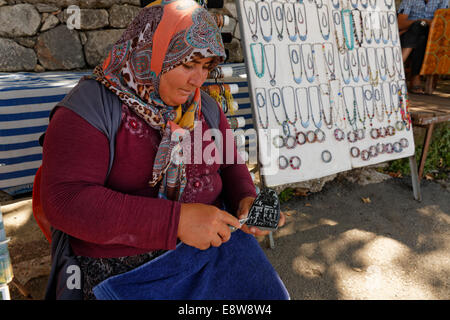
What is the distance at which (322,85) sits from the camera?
2227mm

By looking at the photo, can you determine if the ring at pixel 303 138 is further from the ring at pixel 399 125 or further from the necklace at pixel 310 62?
the ring at pixel 399 125

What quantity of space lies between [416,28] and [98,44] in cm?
421

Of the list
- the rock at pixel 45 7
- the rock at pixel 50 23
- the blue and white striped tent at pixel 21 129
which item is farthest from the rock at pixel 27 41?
the blue and white striped tent at pixel 21 129

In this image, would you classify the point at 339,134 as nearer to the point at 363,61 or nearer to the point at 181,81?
the point at 363,61

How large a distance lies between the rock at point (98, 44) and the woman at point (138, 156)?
10.6 ft

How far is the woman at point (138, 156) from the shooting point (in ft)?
2.89

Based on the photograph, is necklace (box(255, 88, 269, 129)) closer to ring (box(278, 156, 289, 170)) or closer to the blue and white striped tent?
ring (box(278, 156, 289, 170))

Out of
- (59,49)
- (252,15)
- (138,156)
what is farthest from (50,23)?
(138,156)

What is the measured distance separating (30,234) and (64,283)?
1797 mm

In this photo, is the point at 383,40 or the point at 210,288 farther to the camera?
the point at 383,40

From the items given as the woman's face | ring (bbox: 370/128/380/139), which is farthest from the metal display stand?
the woman's face

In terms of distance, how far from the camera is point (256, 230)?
1136 millimetres

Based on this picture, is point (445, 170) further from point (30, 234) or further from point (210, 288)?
point (30, 234)
